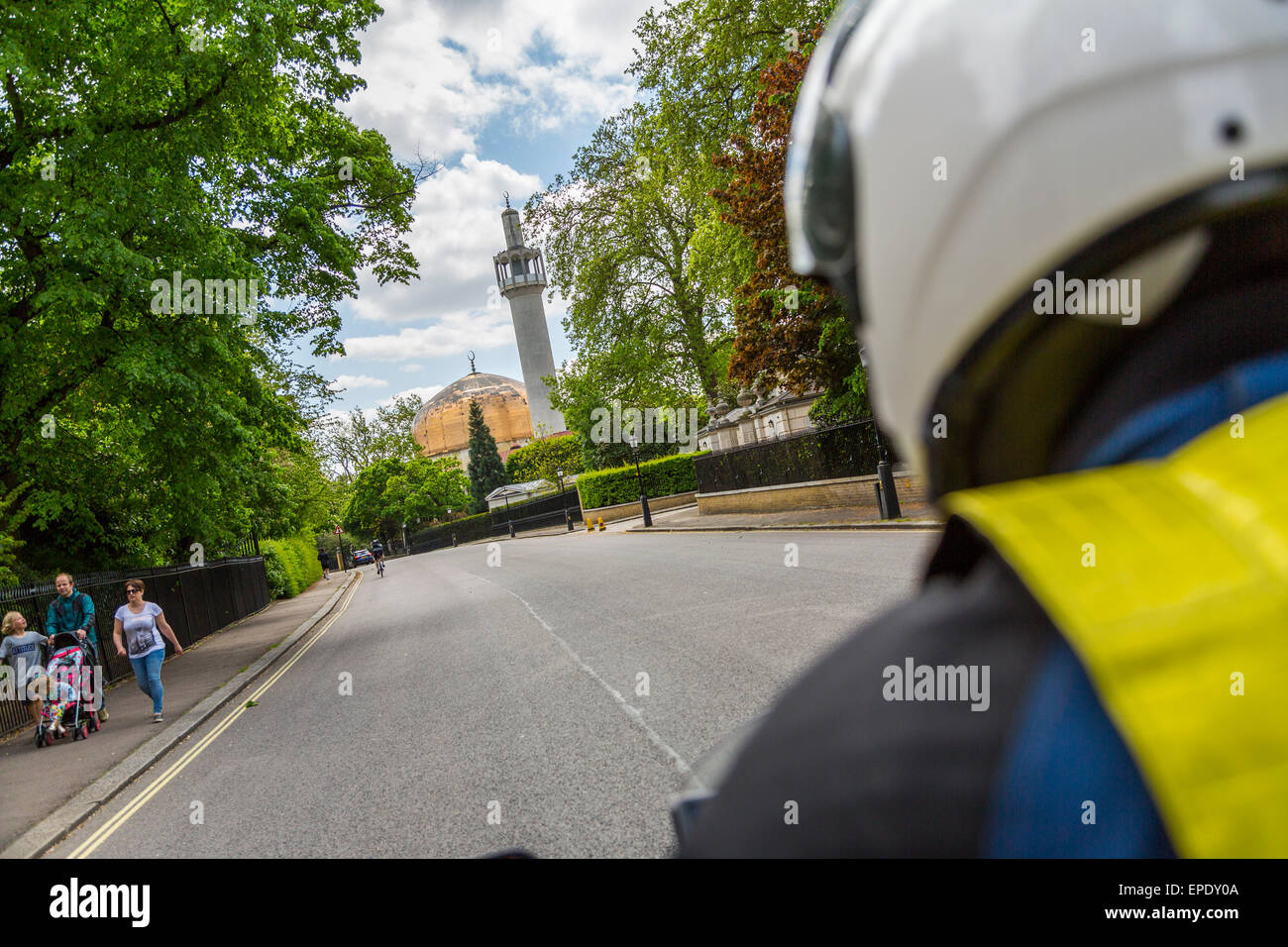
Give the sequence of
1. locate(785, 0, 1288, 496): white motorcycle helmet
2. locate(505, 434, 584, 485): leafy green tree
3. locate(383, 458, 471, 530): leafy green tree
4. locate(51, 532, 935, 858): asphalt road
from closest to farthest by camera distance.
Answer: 1. locate(785, 0, 1288, 496): white motorcycle helmet
2. locate(51, 532, 935, 858): asphalt road
3. locate(383, 458, 471, 530): leafy green tree
4. locate(505, 434, 584, 485): leafy green tree

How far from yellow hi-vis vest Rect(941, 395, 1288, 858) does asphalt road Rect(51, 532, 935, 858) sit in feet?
9.79

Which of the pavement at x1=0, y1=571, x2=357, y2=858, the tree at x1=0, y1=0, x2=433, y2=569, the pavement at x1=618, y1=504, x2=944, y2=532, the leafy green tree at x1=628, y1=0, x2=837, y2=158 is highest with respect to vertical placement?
the leafy green tree at x1=628, y1=0, x2=837, y2=158

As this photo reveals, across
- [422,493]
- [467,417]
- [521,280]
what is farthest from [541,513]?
[467,417]

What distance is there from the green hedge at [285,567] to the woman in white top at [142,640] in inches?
892

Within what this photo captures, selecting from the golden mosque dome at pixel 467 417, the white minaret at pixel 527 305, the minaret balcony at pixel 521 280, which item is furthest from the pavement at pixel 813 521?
the golden mosque dome at pixel 467 417

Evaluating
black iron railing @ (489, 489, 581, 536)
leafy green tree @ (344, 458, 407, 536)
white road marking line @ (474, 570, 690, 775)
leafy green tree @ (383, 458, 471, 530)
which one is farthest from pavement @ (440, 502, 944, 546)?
leafy green tree @ (344, 458, 407, 536)

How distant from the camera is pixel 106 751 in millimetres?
8906

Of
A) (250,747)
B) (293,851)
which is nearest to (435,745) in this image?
(293,851)

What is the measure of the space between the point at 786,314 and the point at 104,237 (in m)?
13.3

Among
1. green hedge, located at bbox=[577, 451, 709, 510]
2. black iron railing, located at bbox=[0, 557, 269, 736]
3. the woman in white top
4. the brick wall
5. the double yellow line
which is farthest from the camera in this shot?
green hedge, located at bbox=[577, 451, 709, 510]

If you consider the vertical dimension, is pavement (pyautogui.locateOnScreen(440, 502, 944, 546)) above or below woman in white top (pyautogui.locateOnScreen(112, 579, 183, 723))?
A: above

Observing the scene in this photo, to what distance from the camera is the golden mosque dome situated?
12669cm

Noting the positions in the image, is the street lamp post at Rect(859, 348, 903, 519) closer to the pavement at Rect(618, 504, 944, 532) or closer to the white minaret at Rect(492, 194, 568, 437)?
the pavement at Rect(618, 504, 944, 532)

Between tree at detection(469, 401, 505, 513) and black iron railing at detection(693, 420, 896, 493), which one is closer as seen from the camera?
black iron railing at detection(693, 420, 896, 493)
